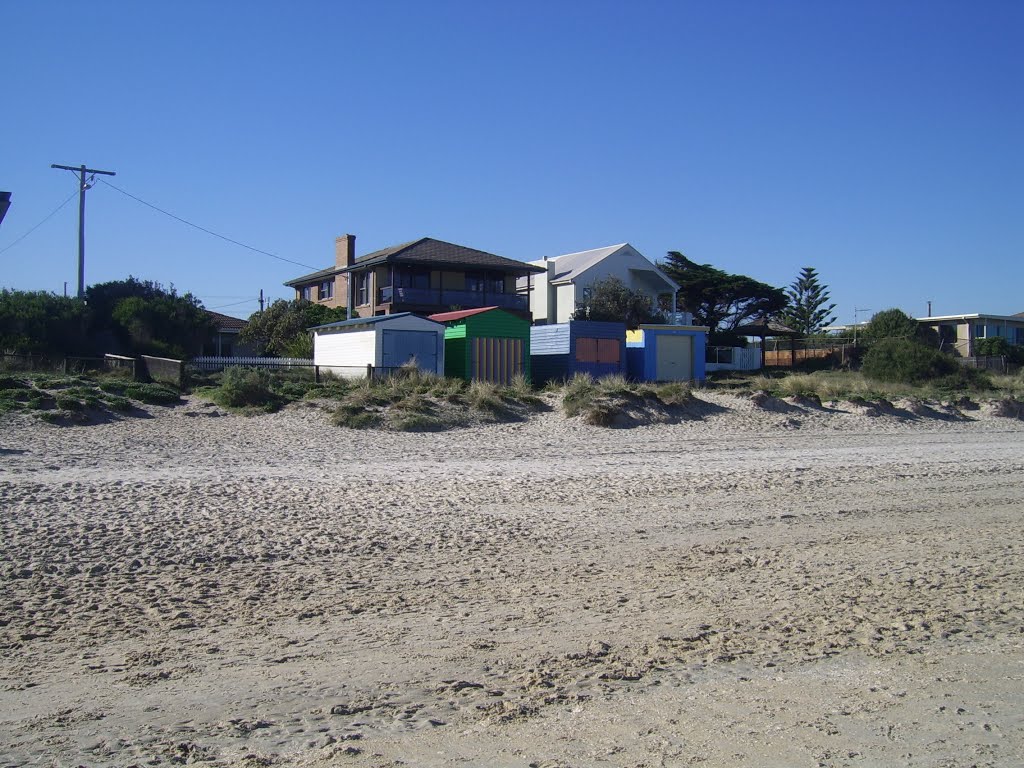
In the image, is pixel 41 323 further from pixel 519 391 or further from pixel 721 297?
pixel 721 297

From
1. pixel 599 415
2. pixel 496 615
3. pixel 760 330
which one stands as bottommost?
pixel 496 615

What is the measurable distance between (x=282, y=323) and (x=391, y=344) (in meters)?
14.3

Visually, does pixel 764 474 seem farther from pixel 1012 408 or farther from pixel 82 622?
pixel 1012 408

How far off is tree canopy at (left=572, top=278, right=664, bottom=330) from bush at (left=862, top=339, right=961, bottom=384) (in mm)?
14173

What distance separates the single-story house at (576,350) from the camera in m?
28.1

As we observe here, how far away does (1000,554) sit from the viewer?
9578mm

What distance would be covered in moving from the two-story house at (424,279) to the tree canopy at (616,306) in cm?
313

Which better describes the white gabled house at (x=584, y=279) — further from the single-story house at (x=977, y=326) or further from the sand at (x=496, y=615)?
the sand at (x=496, y=615)

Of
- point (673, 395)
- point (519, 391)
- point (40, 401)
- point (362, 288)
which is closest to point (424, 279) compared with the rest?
point (362, 288)

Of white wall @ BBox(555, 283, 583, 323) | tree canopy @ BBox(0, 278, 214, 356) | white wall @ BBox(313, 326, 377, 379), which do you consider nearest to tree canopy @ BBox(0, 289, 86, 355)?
tree canopy @ BBox(0, 278, 214, 356)

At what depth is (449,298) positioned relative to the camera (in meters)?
42.9

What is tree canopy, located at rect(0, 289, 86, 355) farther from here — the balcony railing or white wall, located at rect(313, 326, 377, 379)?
the balcony railing

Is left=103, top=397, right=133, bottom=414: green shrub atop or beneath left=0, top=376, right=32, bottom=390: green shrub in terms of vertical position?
beneath

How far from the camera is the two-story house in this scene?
41875 millimetres
